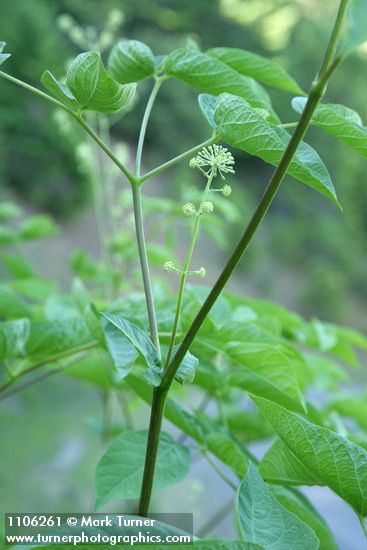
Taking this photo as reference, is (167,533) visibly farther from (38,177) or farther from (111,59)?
(38,177)

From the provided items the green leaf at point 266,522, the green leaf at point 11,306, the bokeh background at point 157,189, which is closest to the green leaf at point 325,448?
the green leaf at point 266,522

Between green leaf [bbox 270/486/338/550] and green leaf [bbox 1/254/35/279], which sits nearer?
green leaf [bbox 270/486/338/550]

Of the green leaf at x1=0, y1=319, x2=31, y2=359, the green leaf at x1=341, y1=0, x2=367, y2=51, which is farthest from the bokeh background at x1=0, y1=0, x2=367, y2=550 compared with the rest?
the green leaf at x1=341, y1=0, x2=367, y2=51

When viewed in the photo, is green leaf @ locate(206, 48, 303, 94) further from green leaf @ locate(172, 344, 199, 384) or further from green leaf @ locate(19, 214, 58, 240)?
green leaf @ locate(19, 214, 58, 240)

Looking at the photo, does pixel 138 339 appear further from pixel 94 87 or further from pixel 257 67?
pixel 257 67

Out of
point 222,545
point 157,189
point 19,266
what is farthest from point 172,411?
point 157,189

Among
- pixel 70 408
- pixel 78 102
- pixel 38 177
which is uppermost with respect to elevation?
pixel 38 177

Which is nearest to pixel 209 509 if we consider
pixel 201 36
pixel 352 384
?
pixel 352 384
